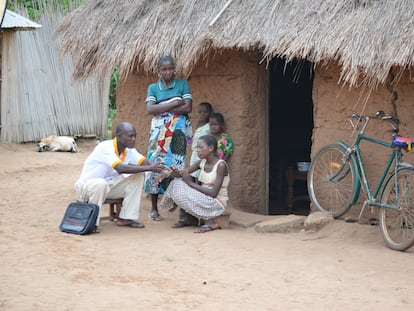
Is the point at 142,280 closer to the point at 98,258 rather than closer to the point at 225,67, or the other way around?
the point at 98,258

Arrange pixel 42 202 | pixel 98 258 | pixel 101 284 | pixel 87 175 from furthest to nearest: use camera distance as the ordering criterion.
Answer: pixel 42 202 → pixel 87 175 → pixel 98 258 → pixel 101 284

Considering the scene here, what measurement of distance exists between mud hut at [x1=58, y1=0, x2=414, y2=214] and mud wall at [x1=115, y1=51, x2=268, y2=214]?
10mm

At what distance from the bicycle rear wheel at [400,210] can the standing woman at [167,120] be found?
2024mm

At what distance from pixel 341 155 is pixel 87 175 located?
93.0 inches

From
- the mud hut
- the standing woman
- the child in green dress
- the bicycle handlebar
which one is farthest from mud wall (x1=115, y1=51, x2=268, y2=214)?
the bicycle handlebar

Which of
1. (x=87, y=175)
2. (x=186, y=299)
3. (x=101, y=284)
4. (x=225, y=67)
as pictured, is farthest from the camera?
(x=225, y=67)

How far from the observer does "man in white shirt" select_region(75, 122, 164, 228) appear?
6.86 metres

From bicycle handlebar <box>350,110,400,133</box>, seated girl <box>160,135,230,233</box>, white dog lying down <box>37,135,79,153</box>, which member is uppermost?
bicycle handlebar <box>350,110,400,133</box>

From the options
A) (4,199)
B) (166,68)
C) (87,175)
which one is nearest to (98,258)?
(87,175)

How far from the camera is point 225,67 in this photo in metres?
7.98

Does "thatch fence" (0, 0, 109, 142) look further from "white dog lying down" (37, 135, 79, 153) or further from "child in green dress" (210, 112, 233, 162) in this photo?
"child in green dress" (210, 112, 233, 162)

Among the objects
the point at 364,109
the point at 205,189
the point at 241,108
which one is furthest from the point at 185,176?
the point at 364,109

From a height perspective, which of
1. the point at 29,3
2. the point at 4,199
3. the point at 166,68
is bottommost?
the point at 4,199

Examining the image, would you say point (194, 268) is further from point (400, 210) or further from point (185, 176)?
point (400, 210)
